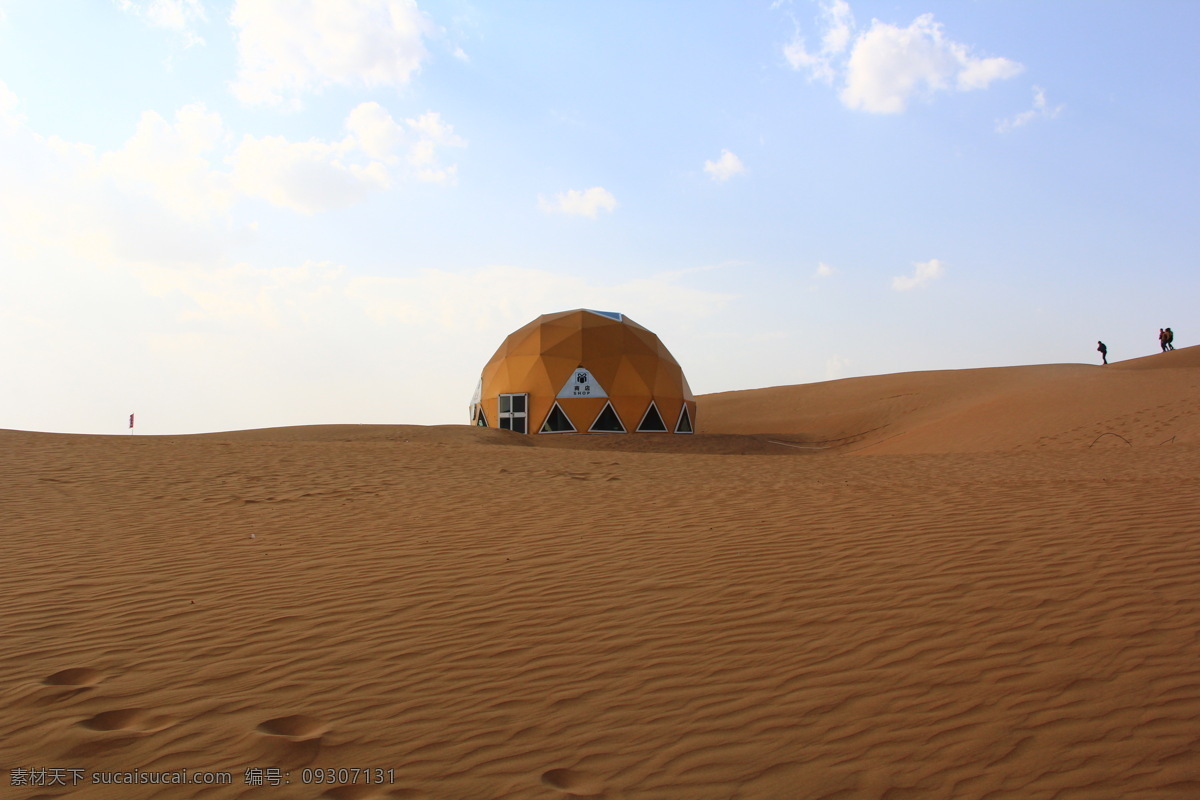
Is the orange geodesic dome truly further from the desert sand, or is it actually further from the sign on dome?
the desert sand

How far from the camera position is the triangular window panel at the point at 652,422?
29328 mm

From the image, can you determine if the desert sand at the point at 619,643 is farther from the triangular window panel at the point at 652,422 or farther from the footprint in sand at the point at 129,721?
the triangular window panel at the point at 652,422

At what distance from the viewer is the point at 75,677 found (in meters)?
4.38

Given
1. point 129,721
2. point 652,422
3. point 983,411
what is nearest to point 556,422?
point 652,422

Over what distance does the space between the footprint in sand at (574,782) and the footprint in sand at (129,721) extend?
1993 millimetres

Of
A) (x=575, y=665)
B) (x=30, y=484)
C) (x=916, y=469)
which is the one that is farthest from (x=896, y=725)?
(x=30, y=484)

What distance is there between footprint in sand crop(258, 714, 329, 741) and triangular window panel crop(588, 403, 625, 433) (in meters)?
24.7

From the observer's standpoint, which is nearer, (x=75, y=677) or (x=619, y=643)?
(x=75, y=677)

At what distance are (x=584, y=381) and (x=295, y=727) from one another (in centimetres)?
2511

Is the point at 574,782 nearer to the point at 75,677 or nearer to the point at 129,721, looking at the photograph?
the point at 129,721

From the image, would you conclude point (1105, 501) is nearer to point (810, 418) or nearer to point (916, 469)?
point (916, 469)

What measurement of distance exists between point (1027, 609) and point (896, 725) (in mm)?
1950

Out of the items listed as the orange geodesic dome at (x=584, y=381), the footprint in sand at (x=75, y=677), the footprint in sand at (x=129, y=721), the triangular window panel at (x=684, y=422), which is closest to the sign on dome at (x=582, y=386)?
the orange geodesic dome at (x=584, y=381)

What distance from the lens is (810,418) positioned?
4184cm
